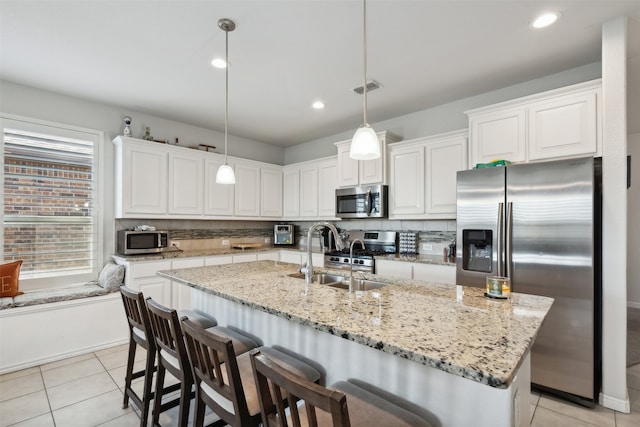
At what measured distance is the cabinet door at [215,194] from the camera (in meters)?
4.33

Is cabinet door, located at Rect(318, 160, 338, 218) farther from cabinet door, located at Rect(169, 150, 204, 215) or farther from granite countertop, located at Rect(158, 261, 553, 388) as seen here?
granite countertop, located at Rect(158, 261, 553, 388)

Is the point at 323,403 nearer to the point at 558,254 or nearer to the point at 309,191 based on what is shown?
the point at 558,254

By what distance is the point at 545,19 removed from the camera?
2.14 metres

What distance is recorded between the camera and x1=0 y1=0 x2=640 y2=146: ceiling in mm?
2059

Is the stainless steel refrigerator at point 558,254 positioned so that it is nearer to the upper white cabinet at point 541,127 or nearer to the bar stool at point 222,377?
the upper white cabinet at point 541,127

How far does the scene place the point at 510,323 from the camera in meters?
1.18

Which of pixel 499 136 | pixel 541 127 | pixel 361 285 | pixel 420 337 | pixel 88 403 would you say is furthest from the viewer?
pixel 499 136

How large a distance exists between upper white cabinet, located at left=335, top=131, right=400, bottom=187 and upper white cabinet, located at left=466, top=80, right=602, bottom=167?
1.08 m

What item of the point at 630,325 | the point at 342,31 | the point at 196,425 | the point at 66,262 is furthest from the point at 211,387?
the point at 630,325

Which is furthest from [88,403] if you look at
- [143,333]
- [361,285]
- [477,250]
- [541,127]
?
[541,127]

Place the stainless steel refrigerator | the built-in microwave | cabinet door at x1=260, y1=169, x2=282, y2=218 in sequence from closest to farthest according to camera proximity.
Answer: the stainless steel refrigerator < the built-in microwave < cabinet door at x1=260, y1=169, x2=282, y2=218

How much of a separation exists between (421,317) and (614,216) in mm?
1889

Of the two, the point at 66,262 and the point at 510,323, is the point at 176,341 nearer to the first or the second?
the point at 510,323

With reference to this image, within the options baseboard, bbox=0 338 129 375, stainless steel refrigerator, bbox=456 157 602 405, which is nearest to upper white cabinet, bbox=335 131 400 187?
stainless steel refrigerator, bbox=456 157 602 405
